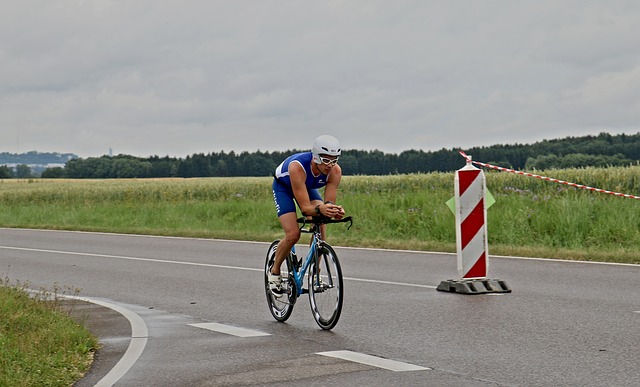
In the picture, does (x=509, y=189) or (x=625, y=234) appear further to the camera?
(x=509, y=189)

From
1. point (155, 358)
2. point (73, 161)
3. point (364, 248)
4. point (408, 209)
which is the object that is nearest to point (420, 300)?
point (155, 358)

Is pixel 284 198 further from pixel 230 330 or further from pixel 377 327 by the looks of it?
pixel 377 327

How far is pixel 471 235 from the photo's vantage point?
12.2m

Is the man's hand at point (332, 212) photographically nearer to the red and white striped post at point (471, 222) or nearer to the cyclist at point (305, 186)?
the cyclist at point (305, 186)

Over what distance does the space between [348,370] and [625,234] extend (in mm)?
12429

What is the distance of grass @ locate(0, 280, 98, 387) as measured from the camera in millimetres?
7242

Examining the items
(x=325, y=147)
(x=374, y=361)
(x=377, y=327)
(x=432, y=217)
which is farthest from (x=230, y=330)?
(x=432, y=217)

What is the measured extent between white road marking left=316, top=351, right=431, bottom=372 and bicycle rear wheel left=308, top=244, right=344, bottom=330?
1221mm

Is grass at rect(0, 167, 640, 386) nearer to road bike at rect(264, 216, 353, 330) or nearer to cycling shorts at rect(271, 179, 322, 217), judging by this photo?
road bike at rect(264, 216, 353, 330)

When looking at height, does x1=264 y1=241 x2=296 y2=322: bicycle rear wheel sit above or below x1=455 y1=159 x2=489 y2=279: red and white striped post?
below

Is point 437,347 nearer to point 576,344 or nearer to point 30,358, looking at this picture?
point 576,344

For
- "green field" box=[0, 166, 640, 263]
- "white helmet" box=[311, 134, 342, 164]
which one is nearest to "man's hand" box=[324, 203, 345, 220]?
"white helmet" box=[311, 134, 342, 164]

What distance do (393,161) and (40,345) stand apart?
133 feet

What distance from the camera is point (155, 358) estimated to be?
833 centimetres
